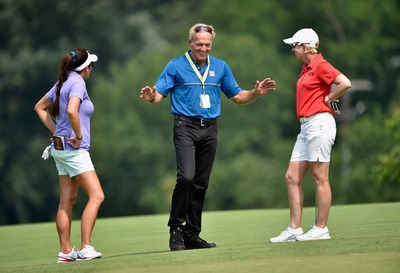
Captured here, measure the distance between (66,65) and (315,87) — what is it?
2290 mm

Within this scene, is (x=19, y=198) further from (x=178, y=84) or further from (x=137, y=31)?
A: (x=178, y=84)

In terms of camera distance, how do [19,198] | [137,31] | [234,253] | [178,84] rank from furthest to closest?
[137,31]
[19,198]
[178,84]
[234,253]

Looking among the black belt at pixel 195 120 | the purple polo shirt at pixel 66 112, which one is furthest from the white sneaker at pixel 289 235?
the purple polo shirt at pixel 66 112

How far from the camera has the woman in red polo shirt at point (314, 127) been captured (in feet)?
43.6

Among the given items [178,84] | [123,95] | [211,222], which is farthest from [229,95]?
[123,95]

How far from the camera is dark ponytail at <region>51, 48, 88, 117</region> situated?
524 inches

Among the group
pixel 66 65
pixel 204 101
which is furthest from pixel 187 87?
pixel 66 65

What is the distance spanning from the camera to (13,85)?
65812mm

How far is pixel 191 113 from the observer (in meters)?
13.6

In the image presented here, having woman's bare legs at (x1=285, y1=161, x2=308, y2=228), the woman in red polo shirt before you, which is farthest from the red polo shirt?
woman's bare legs at (x1=285, y1=161, x2=308, y2=228)

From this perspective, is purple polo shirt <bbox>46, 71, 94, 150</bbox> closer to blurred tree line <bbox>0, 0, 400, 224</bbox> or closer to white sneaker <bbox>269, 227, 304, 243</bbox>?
white sneaker <bbox>269, 227, 304, 243</bbox>

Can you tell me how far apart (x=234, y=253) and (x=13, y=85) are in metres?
53.9

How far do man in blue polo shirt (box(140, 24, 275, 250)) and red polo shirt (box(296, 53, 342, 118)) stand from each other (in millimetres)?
882

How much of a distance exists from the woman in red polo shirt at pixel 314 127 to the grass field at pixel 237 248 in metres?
0.32
